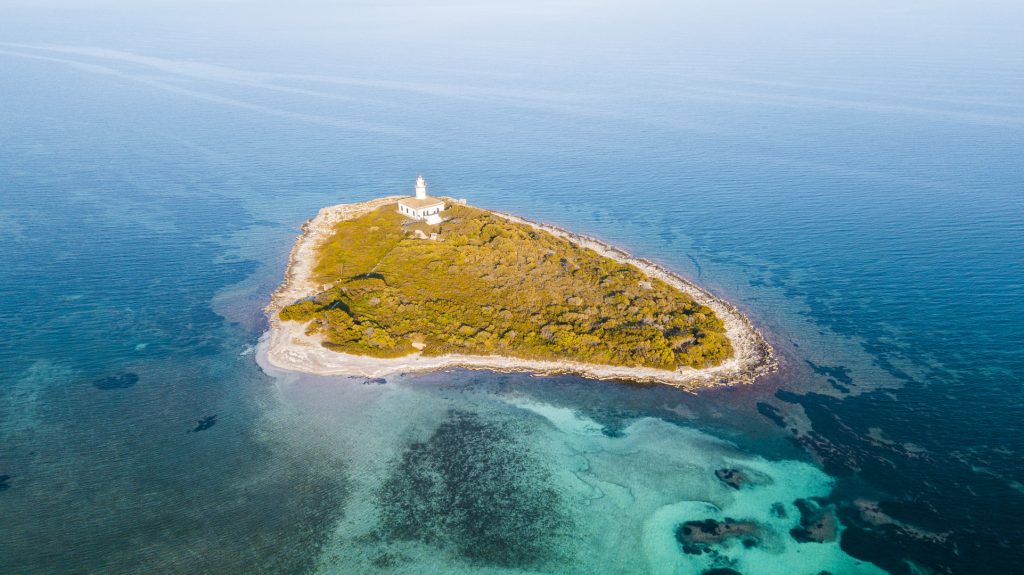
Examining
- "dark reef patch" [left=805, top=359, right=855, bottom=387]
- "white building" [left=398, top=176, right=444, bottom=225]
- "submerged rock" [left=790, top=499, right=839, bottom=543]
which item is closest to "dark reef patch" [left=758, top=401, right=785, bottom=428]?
"dark reef patch" [left=805, top=359, right=855, bottom=387]

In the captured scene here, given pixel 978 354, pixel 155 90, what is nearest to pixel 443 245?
pixel 978 354

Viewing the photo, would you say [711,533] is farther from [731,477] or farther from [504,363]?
[504,363]

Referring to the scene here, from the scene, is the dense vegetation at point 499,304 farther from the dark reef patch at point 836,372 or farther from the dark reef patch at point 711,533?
the dark reef patch at point 711,533

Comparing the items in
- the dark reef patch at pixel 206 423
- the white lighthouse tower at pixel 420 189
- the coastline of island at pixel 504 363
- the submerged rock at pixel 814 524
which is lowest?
the dark reef patch at pixel 206 423

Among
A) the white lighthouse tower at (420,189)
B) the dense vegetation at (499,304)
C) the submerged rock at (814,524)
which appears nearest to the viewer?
the submerged rock at (814,524)

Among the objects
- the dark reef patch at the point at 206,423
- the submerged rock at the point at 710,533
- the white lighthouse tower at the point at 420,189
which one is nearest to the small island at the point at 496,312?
the white lighthouse tower at the point at 420,189

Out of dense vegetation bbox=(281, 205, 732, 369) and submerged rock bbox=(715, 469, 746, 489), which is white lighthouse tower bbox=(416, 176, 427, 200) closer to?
dense vegetation bbox=(281, 205, 732, 369)

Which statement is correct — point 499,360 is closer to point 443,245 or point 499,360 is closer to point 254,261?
point 443,245
